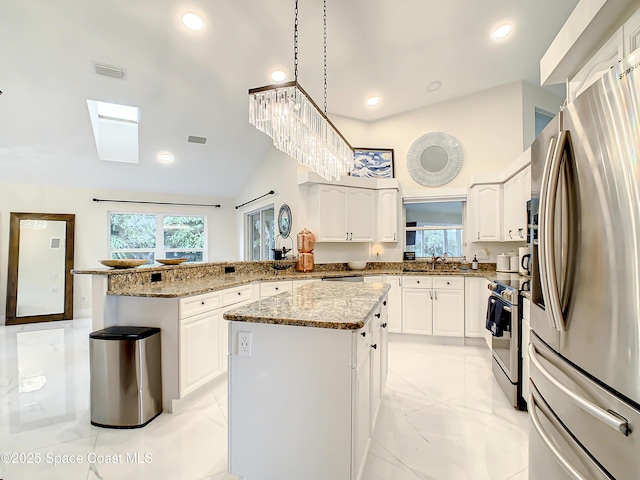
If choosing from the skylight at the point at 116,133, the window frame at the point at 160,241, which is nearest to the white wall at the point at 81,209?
the window frame at the point at 160,241

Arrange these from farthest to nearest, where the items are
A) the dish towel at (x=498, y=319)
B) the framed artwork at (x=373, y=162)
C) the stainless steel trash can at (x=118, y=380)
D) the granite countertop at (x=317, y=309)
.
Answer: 1. the framed artwork at (x=373, y=162)
2. the dish towel at (x=498, y=319)
3. the stainless steel trash can at (x=118, y=380)
4. the granite countertop at (x=317, y=309)

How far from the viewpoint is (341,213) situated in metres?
4.45

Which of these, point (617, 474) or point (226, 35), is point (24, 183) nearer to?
point (226, 35)

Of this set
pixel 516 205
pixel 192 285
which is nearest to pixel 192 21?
pixel 192 285

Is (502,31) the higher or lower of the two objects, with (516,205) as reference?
higher

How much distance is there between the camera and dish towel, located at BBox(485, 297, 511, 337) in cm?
251

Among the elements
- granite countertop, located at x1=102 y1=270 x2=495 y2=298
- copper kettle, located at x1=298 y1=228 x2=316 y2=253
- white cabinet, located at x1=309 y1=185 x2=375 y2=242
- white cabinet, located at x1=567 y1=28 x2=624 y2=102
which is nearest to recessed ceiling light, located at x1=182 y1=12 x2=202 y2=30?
white cabinet, located at x1=309 y1=185 x2=375 y2=242

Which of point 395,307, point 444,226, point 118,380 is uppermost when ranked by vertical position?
point 444,226

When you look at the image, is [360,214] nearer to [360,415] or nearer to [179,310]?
[179,310]

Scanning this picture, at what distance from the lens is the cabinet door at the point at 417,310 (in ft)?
13.1

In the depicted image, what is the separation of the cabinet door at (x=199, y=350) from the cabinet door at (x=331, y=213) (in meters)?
2.04

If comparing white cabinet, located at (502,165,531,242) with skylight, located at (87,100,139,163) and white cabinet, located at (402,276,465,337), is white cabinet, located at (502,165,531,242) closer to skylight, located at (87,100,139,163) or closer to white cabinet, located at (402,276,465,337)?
white cabinet, located at (402,276,465,337)

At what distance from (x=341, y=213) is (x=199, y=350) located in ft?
8.81

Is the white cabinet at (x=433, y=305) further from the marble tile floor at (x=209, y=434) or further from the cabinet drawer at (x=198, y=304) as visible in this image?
the cabinet drawer at (x=198, y=304)
